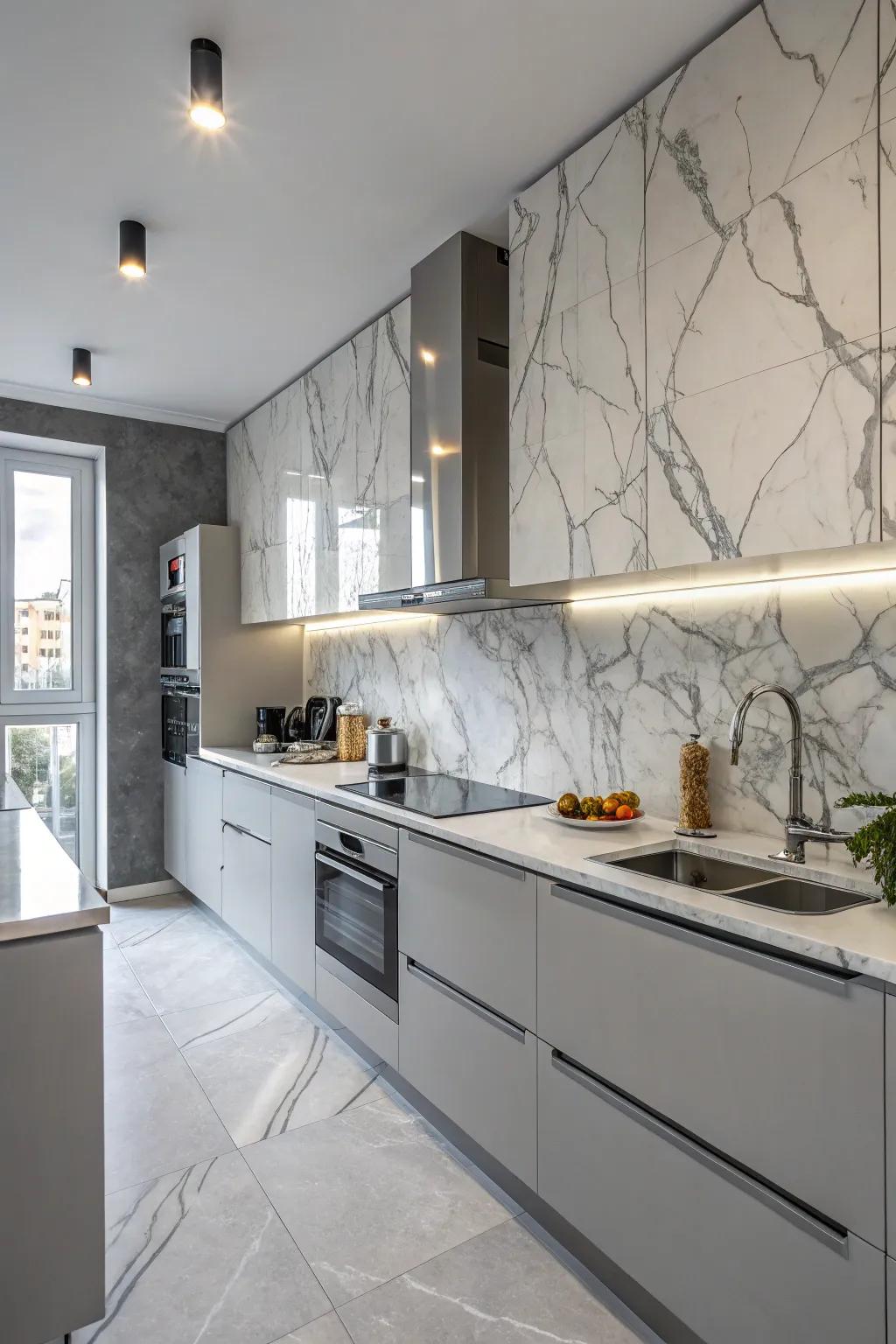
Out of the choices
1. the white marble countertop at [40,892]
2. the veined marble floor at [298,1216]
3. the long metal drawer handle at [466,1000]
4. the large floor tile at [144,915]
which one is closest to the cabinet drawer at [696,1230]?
the long metal drawer handle at [466,1000]

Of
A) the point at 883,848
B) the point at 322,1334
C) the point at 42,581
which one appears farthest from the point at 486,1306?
the point at 42,581

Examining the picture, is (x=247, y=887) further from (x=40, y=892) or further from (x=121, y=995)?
(x=40, y=892)

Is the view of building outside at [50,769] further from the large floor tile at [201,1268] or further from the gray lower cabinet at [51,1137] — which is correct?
the gray lower cabinet at [51,1137]

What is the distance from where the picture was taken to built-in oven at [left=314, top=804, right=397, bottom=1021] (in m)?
2.48

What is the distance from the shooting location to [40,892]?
1.60 m

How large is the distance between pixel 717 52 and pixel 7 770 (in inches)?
177

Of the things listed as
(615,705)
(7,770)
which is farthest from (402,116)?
(7,770)

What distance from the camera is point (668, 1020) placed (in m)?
1.52

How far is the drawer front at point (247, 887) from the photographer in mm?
3420

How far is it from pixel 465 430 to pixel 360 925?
164cm

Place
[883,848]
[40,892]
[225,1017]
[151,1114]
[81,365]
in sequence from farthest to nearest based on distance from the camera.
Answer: [81,365] < [225,1017] < [151,1114] < [40,892] < [883,848]

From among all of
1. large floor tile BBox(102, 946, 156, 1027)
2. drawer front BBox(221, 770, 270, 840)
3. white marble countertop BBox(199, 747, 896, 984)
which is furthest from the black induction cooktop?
large floor tile BBox(102, 946, 156, 1027)

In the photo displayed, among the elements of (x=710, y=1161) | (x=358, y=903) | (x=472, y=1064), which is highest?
(x=358, y=903)

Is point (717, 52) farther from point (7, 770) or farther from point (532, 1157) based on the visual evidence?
point (7, 770)
